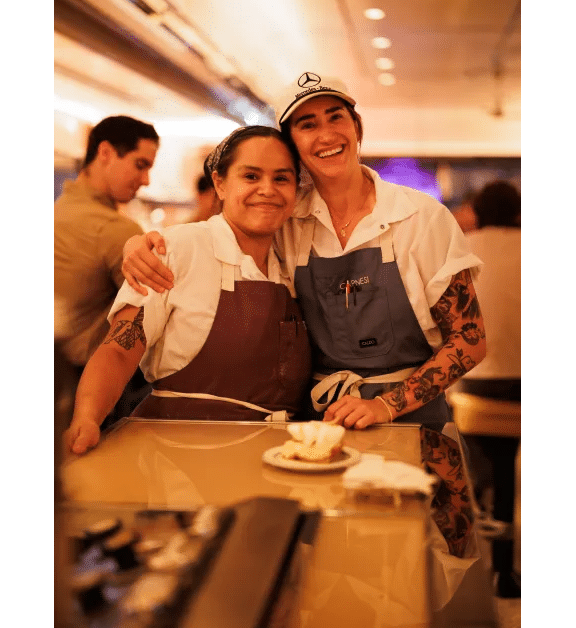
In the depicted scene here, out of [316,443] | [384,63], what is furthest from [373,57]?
[316,443]

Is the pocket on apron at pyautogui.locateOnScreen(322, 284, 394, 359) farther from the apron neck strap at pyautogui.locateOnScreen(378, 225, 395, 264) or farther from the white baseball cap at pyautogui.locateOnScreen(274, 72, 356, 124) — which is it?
the white baseball cap at pyautogui.locateOnScreen(274, 72, 356, 124)

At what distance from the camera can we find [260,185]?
176 cm

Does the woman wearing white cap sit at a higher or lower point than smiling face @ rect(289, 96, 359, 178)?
lower

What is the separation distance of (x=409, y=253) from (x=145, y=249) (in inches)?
22.2

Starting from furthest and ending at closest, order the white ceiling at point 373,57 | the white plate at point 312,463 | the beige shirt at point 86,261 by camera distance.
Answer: the beige shirt at point 86,261
the white ceiling at point 373,57
the white plate at point 312,463

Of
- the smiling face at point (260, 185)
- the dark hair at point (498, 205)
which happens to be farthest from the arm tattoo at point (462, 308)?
the smiling face at point (260, 185)

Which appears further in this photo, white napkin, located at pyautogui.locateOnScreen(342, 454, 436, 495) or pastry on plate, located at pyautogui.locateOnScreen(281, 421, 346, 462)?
pastry on plate, located at pyautogui.locateOnScreen(281, 421, 346, 462)

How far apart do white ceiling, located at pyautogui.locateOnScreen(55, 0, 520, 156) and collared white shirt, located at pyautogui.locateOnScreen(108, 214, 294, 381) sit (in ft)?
0.95

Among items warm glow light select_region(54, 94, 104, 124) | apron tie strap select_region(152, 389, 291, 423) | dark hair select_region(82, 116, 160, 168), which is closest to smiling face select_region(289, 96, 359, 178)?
dark hair select_region(82, 116, 160, 168)

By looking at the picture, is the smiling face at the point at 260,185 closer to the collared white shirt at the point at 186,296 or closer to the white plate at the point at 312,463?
the collared white shirt at the point at 186,296

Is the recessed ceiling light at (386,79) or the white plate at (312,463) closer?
the white plate at (312,463)

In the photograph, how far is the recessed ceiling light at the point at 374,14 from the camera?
5.60 ft

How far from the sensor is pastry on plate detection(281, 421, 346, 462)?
1.44 meters

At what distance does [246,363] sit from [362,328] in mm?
264
